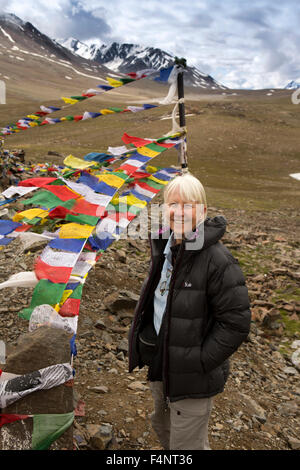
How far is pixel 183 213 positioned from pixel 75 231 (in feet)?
3.66

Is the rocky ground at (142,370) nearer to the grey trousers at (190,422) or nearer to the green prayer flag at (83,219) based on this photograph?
the grey trousers at (190,422)

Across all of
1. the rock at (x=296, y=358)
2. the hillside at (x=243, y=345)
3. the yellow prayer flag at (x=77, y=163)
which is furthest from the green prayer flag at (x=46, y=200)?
the rock at (x=296, y=358)

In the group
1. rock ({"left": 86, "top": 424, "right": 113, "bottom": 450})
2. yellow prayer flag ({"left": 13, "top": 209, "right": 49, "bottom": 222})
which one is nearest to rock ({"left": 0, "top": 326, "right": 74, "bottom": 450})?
rock ({"left": 86, "top": 424, "right": 113, "bottom": 450})

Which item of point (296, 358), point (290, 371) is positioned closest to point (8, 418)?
point (290, 371)

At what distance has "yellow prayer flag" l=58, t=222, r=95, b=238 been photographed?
3.25 m

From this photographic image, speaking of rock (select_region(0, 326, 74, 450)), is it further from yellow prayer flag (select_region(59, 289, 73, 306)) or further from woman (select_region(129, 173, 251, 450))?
woman (select_region(129, 173, 251, 450))

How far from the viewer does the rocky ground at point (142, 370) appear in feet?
12.3

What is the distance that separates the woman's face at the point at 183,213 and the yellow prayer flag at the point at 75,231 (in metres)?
0.92

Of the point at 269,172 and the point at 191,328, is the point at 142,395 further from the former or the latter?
the point at 269,172

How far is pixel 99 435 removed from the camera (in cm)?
337

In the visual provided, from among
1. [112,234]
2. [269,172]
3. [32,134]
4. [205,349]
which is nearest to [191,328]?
[205,349]

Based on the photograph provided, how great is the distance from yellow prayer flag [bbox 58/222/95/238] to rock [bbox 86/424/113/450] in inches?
70.6

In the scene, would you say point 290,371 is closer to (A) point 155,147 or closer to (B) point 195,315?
(B) point 195,315

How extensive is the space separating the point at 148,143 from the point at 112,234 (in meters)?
1.11
